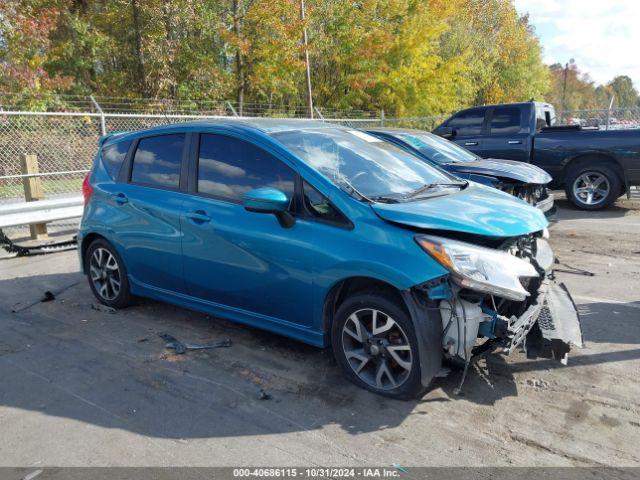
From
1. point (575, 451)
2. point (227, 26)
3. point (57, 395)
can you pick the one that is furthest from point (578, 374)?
point (227, 26)

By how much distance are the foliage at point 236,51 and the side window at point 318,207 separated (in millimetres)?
15759

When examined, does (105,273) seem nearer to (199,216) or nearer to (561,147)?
(199,216)

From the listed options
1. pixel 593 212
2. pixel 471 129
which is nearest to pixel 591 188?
pixel 593 212

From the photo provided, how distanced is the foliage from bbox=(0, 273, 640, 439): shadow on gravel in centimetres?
1451

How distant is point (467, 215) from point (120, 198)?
3242mm

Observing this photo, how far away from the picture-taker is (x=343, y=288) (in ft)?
12.5

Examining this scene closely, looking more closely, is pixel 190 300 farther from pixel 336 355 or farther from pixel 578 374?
pixel 578 374

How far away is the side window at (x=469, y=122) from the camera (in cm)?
1199

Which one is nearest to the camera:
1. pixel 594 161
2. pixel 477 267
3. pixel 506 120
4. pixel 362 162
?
pixel 477 267

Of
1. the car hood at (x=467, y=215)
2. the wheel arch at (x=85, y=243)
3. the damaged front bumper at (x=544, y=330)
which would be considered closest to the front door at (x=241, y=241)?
the car hood at (x=467, y=215)

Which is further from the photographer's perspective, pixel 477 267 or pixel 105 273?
pixel 105 273

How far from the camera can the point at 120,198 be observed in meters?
→ 5.22

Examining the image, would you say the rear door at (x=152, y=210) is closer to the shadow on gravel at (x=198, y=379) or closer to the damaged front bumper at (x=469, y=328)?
the shadow on gravel at (x=198, y=379)

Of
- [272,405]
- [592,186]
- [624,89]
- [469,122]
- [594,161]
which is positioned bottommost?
[272,405]
